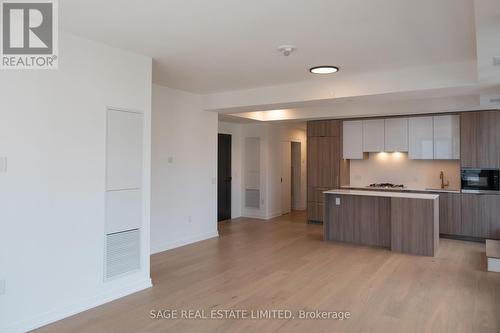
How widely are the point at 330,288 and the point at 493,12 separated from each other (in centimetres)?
306

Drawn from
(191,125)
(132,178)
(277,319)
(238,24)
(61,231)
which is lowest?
(277,319)

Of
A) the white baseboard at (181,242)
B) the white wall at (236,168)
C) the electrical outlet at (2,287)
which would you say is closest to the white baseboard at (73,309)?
the electrical outlet at (2,287)

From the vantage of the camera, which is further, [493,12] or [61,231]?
[61,231]

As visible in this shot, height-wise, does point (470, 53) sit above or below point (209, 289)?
above

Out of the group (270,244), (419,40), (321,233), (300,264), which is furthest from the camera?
(321,233)

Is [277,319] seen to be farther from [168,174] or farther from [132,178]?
[168,174]

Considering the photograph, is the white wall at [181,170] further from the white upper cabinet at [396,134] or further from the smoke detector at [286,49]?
the white upper cabinet at [396,134]

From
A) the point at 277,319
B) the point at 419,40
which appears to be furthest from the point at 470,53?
the point at 277,319

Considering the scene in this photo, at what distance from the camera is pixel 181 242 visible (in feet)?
20.1

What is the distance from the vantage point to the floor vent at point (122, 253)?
12.4 feet

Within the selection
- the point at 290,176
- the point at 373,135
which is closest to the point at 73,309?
the point at 373,135

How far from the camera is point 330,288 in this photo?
4.06 m

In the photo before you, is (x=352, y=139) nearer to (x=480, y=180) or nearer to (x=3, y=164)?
(x=480, y=180)

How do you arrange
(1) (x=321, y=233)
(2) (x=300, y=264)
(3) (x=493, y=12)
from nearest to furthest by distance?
(3) (x=493, y=12)
(2) (x=300, y=264)
(1) (x=321, y=233)
